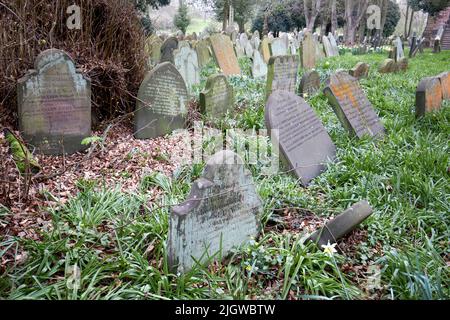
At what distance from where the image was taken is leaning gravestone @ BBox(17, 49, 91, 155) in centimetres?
482

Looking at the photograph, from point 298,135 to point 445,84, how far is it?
12.7 feet

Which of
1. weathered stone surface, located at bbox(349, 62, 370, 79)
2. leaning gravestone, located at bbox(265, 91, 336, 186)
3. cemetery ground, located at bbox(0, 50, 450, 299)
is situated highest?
weathered stone surface, located at bbox(349, 62, 370, 79)

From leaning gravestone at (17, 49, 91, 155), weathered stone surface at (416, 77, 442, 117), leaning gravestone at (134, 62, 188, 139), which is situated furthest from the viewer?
weathered stone surface at (416, 77, 442, 117)

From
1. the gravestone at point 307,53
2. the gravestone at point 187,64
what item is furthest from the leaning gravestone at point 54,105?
the gravestone at point 307,53

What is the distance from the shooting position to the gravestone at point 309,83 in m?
8.38

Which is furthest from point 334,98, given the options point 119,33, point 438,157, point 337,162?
point 119,33

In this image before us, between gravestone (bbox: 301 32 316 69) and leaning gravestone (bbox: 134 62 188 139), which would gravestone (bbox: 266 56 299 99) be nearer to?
leaning gravestone (bbox: 134 62 188 139)

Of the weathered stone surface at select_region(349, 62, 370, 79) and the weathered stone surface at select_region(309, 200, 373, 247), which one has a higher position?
the weathered stone surface at select_region(349, 62, 370, 79)

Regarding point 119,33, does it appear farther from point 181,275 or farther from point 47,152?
point 181,275

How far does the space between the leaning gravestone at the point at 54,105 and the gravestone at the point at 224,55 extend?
6440mm

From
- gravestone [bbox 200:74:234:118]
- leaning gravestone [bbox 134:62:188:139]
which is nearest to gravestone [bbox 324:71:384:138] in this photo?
gravestone [bbox 200:74:234:118]

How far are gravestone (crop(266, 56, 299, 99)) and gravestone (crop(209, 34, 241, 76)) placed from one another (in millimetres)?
3065

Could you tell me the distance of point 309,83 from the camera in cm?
852

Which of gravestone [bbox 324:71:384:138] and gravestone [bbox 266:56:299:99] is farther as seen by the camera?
gravestone [bbox 266:56:299:99]
